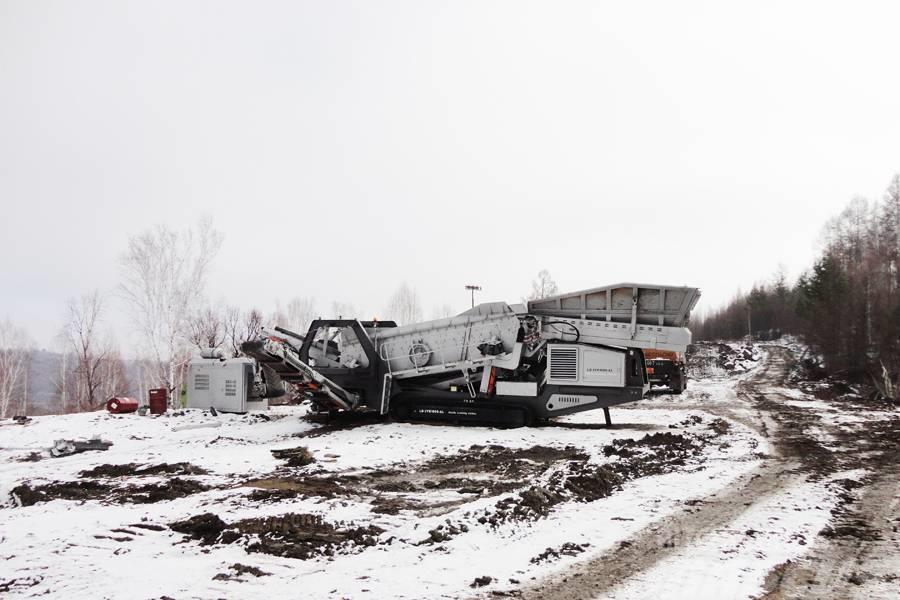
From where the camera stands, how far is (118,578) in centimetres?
383

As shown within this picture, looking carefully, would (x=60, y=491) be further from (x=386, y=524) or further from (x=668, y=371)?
(x=668, y=371)

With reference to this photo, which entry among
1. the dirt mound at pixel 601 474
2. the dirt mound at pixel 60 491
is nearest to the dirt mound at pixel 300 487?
the dirt mound at pixel 60 491

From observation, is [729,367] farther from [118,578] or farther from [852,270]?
[118,578]

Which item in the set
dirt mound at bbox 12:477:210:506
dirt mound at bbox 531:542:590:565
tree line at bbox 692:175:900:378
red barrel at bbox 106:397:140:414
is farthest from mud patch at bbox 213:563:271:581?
tree line at bbox 692:175:900:378

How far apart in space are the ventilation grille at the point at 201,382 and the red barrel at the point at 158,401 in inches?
30.4

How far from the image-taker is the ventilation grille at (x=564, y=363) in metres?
11.7

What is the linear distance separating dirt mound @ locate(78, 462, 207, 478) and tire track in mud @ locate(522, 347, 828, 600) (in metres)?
5.43

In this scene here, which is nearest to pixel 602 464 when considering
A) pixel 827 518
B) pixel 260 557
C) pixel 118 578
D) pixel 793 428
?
pixel 827 518

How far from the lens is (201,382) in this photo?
1505 centimetres

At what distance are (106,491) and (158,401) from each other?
8.58m

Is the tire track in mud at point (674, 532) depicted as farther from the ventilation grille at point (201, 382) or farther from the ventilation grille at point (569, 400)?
the ventilation grille at point (201, 382)

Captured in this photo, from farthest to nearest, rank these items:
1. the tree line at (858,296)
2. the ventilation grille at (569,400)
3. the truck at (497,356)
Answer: the tree line at (858,296) → the ventilation grille at (569,400) → the truck at (497,356)

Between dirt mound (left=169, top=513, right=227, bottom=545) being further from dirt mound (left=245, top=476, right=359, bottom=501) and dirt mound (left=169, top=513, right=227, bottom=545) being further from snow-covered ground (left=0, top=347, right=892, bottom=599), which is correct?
dirt mound (left=245, top=476, right=359, bottom=501)

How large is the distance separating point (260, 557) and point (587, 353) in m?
8.58
